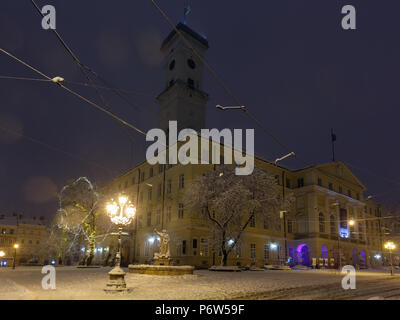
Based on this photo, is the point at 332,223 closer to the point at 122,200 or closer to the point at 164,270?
the point at 164,270

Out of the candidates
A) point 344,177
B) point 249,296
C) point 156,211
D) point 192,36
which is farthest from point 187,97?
point 249,296

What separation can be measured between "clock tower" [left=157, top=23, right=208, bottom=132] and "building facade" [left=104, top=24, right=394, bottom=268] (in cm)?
16

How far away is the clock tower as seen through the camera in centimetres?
5478

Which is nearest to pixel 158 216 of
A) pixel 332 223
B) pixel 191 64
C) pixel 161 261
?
pixel 161 261

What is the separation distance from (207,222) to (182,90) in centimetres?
2463

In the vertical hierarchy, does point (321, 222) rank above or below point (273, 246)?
above

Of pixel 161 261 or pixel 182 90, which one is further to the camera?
pixel 182 90

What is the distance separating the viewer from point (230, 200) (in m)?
31.3

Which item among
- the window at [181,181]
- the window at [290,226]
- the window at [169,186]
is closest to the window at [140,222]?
the window at [169,186]

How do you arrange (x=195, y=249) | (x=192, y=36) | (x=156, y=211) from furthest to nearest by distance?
(x=192, y=36)
(x=156, y=211)
(x=195, y=249)

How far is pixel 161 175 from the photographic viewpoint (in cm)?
4675

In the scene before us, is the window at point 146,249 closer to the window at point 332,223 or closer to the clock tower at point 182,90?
the clock tower at point 182,90
